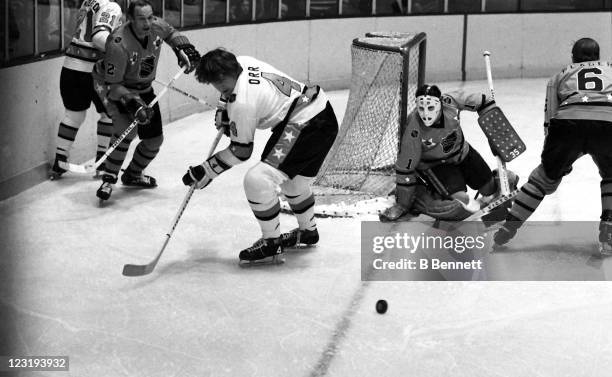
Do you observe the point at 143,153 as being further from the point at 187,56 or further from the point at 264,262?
the point at 264,262

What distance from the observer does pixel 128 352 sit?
3652 millimetres

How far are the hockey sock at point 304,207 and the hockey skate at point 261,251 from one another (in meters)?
0.20

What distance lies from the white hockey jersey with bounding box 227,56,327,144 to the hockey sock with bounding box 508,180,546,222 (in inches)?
38.9

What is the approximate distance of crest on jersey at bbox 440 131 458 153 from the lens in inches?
201

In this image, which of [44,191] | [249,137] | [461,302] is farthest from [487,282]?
[44,191]

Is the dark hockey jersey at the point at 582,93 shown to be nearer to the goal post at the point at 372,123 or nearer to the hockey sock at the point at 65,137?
the goal post at the point at 372,123

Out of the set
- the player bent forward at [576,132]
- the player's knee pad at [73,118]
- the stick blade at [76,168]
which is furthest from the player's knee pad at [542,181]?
the player's knee pad at [73,118]

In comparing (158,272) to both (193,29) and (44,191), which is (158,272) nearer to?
(44,191)

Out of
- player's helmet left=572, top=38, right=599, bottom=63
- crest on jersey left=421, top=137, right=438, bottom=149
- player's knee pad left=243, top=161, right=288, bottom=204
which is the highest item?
player's helmet left=572, top=38, right=599, bottom=63

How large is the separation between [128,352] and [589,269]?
2.06 meters

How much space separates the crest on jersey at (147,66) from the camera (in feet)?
18.2

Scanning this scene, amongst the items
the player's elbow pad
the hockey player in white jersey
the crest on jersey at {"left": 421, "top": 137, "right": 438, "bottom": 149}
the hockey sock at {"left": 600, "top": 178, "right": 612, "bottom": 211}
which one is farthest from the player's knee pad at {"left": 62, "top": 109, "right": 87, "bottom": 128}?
the hockey sock at {"left": 600, "top": 178, "right": 612, "bottom": 211}

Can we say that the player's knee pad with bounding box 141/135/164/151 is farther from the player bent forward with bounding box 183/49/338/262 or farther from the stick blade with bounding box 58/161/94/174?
the player bent forward with bounding box 183/49/338/262

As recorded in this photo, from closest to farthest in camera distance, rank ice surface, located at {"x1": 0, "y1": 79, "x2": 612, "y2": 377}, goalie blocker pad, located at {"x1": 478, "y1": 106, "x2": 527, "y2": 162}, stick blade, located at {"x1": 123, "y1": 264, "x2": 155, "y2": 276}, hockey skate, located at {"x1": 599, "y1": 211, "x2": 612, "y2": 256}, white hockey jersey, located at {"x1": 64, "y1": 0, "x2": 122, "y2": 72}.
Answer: ice surface, located at {"x1": 0, "y1": 79, "x2": 612, "y2": 377} → stick blade, located at {"x1": 123, "y1": 264, "x2": 155, "y2": 276} → hockey skate, located at {"x1": 599, "y1": 211, "x2": 612, "y2": 256} → goalie blocker pad, located at {"x1": 478, "y1": 106, "x2": 527, "y2": 162} → white hockey jersey, located at {"x1": 64, "y1": 0, "x2": 122, "y2": 72}
